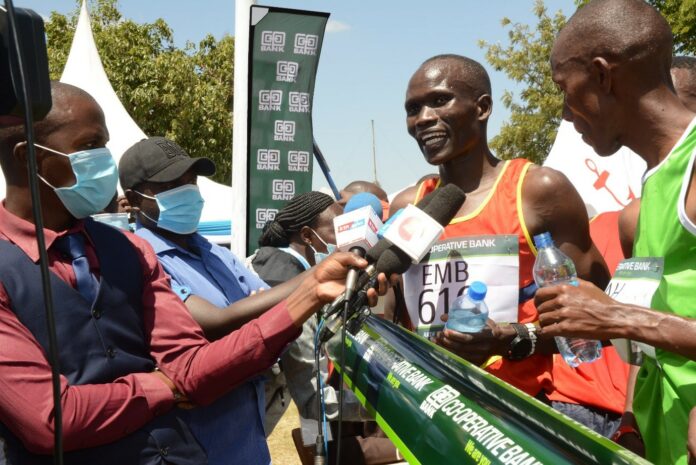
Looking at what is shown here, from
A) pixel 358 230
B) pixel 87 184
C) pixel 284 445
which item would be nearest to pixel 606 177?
pixel 284 445

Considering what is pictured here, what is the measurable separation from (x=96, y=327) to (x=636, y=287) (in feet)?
5.26

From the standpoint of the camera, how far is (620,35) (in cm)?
252

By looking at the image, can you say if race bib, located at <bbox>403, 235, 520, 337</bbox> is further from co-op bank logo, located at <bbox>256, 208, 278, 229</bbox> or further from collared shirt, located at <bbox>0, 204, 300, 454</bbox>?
co-op bank logo, located at <bbox>256, 208, 278, 229</bbox>

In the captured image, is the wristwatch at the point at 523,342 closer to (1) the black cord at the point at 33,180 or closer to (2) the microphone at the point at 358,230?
(2) the microphone at the point at 358,230

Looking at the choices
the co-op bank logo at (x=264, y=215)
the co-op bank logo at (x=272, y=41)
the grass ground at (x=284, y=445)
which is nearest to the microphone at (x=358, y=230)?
the grass ground at (x=284, y=445)

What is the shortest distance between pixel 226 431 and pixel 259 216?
5386 millimetres

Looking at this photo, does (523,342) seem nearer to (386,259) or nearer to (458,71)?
(386,259)

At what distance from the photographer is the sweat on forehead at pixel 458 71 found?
11.7 ft

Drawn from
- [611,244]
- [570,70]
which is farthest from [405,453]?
[611,244]

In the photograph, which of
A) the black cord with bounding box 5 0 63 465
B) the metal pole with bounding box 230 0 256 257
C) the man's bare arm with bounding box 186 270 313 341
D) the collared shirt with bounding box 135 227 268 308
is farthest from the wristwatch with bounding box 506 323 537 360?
the metal pole with bounding box 230 0 256 257

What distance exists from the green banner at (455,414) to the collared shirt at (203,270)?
0.81 metres

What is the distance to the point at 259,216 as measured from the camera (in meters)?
8.29

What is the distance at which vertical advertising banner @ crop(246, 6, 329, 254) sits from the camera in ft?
27.2

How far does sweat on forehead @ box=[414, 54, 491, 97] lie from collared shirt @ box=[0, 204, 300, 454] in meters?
1.48
